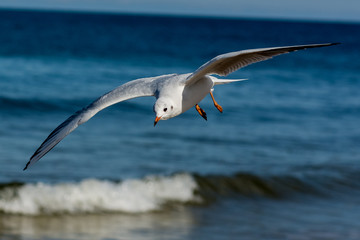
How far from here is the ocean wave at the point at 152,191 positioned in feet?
36.3

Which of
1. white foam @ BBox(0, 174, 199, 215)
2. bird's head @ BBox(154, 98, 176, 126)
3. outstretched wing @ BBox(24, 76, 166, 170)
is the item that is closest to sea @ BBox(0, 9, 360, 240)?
white foam @ BBox(0, 174, 199, 215)

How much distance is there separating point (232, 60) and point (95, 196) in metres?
7.13

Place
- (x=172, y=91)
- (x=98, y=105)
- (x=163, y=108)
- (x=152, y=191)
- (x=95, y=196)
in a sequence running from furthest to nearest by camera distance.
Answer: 1. (x=152, y=191)
2. (x=95, y=196)
3. (x=98, y=105)
4. (x=172, y=91)
5. (x=163, y=108)

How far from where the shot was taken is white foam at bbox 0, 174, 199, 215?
10977mm

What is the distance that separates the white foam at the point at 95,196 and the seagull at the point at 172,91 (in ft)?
19.5

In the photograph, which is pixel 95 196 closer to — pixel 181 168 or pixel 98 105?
pixel 181 168

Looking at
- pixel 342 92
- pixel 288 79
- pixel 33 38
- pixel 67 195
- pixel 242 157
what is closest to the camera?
pixel 67 195

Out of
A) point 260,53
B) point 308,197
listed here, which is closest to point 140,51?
point 308,197

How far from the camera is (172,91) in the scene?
16.5 ft

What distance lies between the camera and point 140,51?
152 ft

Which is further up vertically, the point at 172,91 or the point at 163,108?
the point at 172,91

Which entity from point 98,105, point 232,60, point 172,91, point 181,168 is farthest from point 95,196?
point 232,60

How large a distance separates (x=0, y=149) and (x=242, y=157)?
6.15 metres

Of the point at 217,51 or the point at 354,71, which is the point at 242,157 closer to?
the point at 354,71
